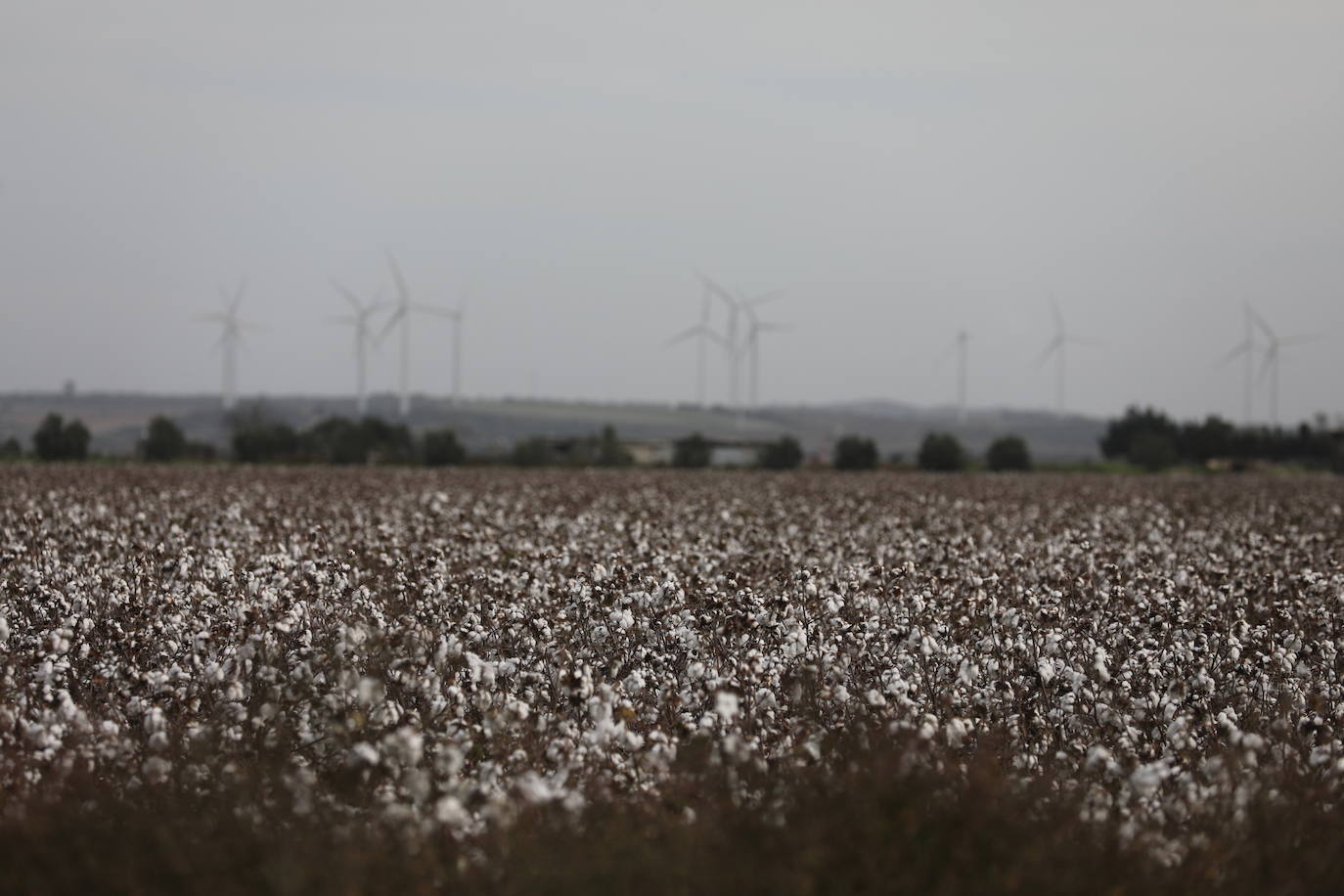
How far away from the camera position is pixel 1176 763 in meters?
8.38

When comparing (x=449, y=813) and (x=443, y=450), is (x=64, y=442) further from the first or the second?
(x=449, y=813)

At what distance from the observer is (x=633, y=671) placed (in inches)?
393

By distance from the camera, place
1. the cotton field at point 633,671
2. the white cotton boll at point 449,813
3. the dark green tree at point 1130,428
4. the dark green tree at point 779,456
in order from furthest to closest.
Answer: the dark green tree at point 1130,428 → the dark green tree at point 779,456 → the cotton field at point 633,671 → the white cotton boll at point 449,813

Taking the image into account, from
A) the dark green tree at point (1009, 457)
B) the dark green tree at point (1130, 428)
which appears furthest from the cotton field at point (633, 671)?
the dark green tree at point (1130, 428)

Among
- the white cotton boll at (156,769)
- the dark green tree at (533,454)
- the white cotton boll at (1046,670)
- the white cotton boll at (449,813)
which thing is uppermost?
the dark green tree at (533,454)

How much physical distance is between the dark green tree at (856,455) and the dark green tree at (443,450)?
21048mm

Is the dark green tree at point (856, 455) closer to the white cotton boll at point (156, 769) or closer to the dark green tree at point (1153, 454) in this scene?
the dark green tree at point (1153, 454)

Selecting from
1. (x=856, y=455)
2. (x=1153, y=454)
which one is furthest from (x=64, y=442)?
(x=1153, y=454)

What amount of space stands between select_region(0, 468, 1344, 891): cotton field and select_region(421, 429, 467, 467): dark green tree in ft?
173

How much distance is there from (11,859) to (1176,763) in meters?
6.54

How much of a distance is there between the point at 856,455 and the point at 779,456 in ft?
14.3

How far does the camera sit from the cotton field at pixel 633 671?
701 cm

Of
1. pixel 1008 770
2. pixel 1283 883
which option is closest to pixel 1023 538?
pixel 1008 770

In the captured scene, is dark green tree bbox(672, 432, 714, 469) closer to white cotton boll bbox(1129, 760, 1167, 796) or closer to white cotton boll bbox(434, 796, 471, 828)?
white cotton boll bbox(1129, 760, 1167, 796)
